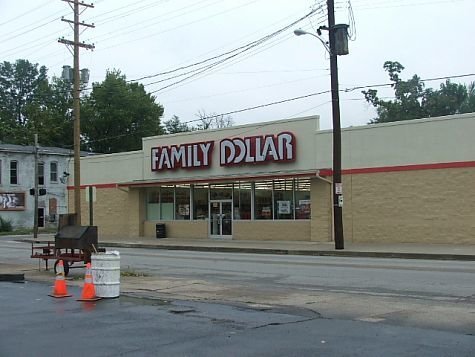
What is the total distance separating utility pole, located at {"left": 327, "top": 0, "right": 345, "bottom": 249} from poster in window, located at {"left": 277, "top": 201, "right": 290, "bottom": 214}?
5.43 m

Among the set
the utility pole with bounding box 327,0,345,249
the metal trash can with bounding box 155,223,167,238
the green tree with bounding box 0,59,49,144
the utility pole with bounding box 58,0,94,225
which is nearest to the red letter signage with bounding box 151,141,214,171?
the metal trash can with bounding box 155,223,167,238

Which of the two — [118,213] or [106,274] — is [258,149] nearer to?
[118,213]

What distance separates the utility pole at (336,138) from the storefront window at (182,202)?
466 inches

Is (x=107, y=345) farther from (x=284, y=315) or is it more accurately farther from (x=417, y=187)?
(x=417, y=187)

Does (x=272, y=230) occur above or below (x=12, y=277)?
above

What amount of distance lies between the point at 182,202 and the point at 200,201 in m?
1.34

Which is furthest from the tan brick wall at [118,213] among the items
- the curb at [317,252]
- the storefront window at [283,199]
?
the storefront window at [283,199]

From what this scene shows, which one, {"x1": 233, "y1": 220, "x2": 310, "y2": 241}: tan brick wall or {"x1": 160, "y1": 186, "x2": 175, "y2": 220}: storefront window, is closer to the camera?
{"x1": 233, "y1": 220, "x2": 310, "y2": 241}: tan brick wall

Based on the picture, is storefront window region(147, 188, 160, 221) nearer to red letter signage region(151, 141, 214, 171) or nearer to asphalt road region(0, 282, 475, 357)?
red letter signage region(151, 141, 214, 171)

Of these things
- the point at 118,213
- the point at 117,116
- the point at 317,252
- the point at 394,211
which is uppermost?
the point at 117,116

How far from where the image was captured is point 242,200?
105 feet

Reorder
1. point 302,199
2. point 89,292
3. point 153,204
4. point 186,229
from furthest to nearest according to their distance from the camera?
point 153,204
point 186,229
point 302,199
point 89,292

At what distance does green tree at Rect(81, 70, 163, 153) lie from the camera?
6862 centimetres

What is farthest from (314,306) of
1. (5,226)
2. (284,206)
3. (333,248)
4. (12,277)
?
(5,226)
